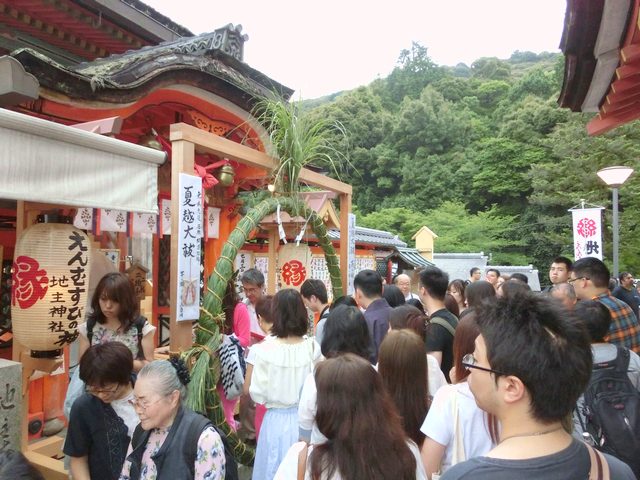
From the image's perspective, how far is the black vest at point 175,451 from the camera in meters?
2.13

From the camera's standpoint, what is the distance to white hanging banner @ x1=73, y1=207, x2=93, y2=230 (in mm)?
5646

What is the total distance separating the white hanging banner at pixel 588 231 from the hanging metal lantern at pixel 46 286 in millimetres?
10525

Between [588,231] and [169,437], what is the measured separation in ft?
36.0

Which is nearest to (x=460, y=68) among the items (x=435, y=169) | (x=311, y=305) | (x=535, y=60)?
(x=535, y=60)

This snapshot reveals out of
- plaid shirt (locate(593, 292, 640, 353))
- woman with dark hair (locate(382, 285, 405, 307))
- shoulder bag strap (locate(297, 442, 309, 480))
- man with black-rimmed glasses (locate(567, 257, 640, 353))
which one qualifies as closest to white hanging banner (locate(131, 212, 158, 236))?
woman with dark hair (locate(382, 285, 405, 307))

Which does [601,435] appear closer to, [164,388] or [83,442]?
[164,388]

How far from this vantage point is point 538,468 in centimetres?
118

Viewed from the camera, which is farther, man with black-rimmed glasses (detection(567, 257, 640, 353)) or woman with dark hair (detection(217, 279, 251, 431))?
woman with dark hair (detection(217, 279, 251, 431))

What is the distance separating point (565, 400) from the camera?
4.19 feet

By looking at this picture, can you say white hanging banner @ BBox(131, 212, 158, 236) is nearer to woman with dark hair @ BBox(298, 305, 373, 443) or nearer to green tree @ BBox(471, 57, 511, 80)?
woman with dark hair @ BBox(298, 305, 373, 443)

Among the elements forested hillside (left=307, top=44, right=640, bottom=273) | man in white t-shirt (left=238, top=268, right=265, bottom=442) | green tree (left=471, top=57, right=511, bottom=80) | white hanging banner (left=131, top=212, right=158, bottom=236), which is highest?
green tree (left=471, top=57, right=511, bottom=80)

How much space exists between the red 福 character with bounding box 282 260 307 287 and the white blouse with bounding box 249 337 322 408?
3.43 metres

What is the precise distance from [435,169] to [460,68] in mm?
51533

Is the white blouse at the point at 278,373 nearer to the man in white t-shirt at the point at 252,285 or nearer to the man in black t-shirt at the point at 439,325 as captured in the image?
the man in black t-shirt at the point at 439,325
